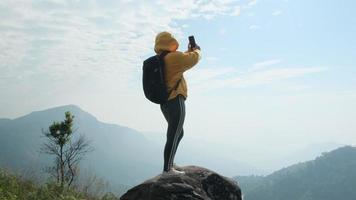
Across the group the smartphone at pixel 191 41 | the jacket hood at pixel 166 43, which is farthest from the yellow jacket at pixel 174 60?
the smartphone at pixel 191 41

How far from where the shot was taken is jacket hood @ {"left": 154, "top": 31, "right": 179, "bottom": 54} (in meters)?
6.90

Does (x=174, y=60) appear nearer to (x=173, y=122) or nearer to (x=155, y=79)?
(x=155, y=79)

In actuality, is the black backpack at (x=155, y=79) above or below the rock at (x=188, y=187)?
above

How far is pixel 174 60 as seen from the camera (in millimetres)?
6742

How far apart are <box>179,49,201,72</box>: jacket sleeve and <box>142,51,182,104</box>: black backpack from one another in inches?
12.4

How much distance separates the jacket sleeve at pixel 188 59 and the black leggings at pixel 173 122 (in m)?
0.49

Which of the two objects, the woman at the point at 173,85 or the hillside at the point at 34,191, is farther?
the hillside at the point at 34,191

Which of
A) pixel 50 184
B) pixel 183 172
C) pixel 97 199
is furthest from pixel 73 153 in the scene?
pixel 183 172

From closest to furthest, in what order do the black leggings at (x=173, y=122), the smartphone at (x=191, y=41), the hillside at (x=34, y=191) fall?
the black leggings at (x=173, y=122) < the smartphone at (x=191, y=41) < the hillside at (x=34, y=191)

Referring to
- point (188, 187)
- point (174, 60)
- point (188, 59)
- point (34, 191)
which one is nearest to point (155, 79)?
point (174, 60)

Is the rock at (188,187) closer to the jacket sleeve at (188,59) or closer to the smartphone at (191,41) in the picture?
the jacket sleeve at (188,59)

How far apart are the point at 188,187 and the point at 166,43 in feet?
7.85

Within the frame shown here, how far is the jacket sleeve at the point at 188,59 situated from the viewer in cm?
676

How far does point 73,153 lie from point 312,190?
649ft
